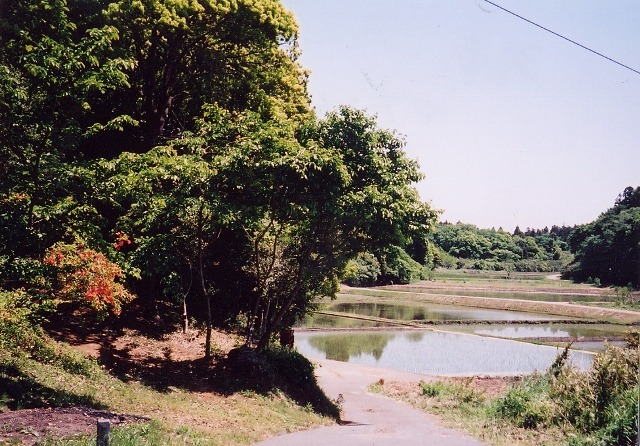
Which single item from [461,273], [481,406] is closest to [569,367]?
[481,406]

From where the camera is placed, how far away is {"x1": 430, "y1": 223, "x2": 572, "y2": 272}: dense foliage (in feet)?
360

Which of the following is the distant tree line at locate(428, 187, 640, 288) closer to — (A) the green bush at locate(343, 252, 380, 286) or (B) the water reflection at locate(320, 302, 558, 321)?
(B) the water reflection at locate(320, 302, 558, 321)

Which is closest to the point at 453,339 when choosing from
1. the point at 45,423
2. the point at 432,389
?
the point at 432,389

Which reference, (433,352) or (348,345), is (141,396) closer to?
(348,345)

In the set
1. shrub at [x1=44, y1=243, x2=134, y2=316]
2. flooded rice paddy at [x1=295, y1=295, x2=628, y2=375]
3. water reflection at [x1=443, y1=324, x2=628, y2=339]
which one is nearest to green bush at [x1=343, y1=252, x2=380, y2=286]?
flooded rice paddy at [x1=295, y1=295, x2=628, y2=375]

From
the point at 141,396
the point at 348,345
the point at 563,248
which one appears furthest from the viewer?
the point at 563,248

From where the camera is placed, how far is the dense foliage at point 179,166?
889cm

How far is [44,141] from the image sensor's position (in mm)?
8453

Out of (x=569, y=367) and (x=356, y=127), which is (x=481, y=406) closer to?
(x=569, y=367)

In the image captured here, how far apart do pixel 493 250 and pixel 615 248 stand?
2626 inches

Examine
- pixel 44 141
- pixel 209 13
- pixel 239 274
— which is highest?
pixel 209 13

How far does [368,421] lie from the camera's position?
14.9m

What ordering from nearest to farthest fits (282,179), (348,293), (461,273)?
(282,179)
(348,293)
(461,273)

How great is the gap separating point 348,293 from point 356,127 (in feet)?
180
